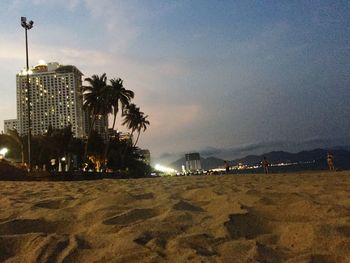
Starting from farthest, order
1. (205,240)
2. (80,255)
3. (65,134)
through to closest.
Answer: (65,134) → (205,240) → (80,255)

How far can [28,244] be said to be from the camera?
2.66 m

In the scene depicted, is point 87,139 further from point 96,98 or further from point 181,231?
point 181,231

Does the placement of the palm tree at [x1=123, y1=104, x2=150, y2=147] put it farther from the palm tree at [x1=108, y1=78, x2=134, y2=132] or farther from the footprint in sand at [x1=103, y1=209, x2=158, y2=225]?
the footprint in sand at [x1=103, y1=209, x2=158, y2=225]

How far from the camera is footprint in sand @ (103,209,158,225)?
3203mm

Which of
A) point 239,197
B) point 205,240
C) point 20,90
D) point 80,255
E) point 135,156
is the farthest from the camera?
point 20,90

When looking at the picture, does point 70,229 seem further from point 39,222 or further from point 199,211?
point 199,211

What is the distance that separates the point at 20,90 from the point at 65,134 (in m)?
74.7

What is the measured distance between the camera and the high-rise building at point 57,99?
12350 cm

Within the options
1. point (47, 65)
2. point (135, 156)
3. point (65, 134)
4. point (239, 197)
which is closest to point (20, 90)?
point (47, 65)

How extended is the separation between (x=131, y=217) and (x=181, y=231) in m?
0.65

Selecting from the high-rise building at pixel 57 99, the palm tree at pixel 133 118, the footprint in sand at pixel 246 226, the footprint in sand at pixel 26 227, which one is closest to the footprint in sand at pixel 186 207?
the footprint in sand at pixel 246 226

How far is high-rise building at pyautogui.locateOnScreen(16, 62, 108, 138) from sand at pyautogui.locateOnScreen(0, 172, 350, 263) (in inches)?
4704

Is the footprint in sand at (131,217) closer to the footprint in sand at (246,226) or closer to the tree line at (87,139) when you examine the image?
A: the footprint in sand at (246,226)

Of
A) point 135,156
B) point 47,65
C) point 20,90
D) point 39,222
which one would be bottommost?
point 39,222
